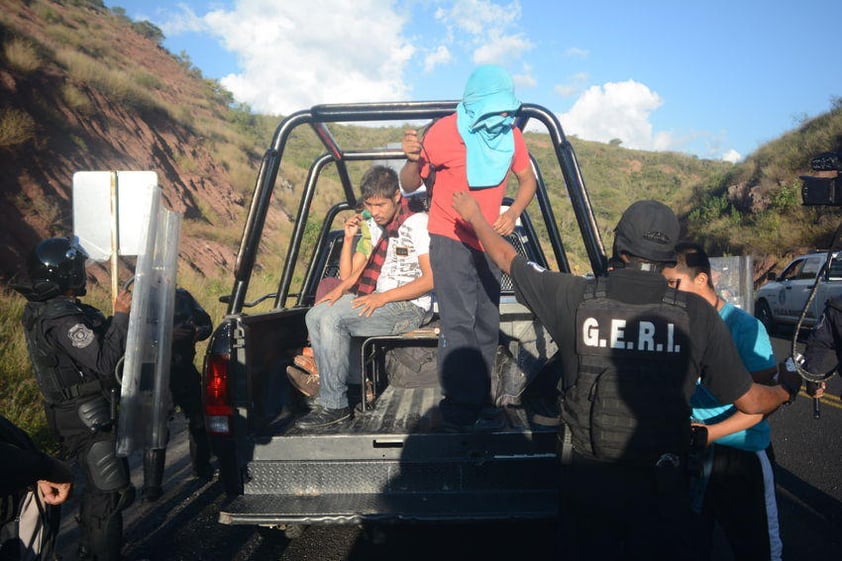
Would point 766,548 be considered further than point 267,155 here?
No

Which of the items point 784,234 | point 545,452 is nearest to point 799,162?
point 784,234

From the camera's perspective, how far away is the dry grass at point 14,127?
10945mm

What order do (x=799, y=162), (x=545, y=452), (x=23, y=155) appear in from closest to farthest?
1. (x=545, y=452)
2. (x=23, y=155)
3. (x=799, y=162)

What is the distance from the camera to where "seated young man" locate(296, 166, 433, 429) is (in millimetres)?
3354

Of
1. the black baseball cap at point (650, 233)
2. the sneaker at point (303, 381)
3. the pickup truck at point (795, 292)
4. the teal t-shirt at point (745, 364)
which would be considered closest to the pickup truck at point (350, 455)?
the sneaker at point (303, 381)

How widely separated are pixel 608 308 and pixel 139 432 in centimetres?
210

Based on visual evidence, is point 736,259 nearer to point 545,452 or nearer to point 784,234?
point 545,452

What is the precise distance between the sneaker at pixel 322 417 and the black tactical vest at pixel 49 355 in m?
1.14

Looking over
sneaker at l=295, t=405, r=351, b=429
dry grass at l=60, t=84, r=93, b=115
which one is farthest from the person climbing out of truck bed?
dry grass at l=60, t=84, r=93, b=115

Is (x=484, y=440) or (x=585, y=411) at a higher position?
(x=585, y=411)

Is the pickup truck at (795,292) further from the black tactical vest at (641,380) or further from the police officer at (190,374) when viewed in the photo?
the police officer at (190,374)

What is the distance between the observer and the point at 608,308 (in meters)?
2.09

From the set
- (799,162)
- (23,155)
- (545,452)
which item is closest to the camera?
(545,452)

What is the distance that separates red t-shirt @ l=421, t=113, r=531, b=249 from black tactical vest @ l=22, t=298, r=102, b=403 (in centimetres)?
191
